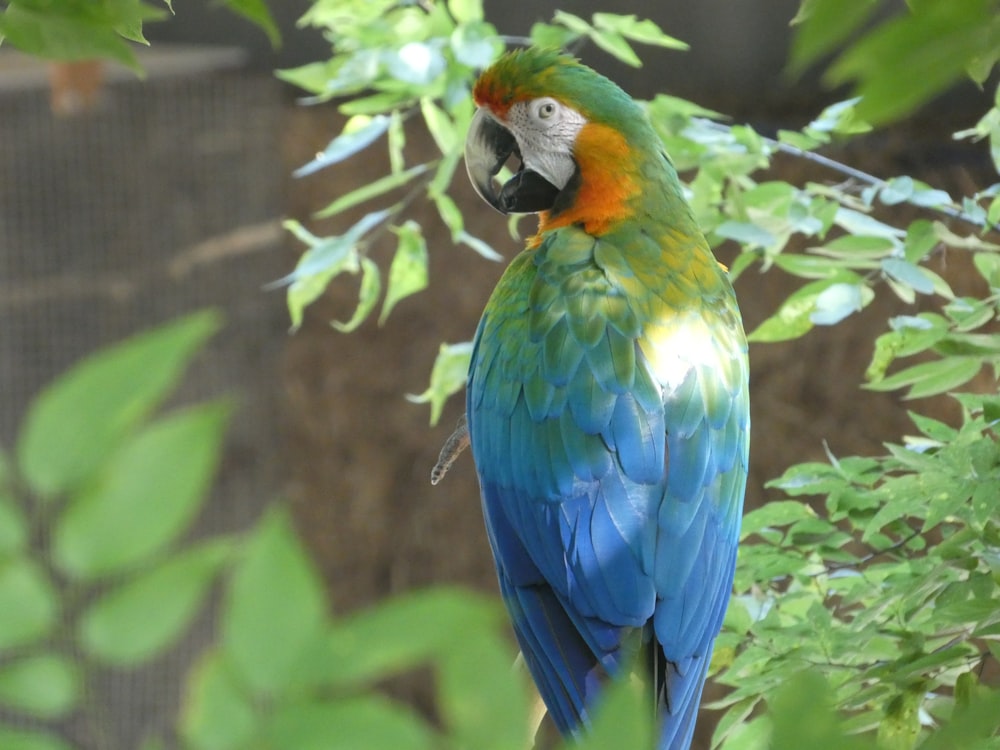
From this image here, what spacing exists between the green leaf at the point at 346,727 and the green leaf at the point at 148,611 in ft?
0.08

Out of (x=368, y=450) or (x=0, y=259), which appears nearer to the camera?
(x=0, y=259)

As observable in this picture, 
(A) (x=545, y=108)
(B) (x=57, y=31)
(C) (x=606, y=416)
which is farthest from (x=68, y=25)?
(A) (x=545, y=108)

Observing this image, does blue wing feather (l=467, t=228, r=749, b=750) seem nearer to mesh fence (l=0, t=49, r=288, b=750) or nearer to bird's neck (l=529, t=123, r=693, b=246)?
bird's neck (l=529, t=123, r=693, b=246)

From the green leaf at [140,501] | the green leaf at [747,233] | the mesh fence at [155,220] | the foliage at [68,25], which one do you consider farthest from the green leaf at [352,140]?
the mesh fence at [155,220]

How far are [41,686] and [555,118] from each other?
726mm

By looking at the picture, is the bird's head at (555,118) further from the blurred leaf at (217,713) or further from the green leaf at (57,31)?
the blurred leaf at (217,713)

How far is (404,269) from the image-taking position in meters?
1.02

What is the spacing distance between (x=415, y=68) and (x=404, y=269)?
18 cm

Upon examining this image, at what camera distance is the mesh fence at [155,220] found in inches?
83.0

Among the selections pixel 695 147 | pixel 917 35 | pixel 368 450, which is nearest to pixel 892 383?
pixel 695 147

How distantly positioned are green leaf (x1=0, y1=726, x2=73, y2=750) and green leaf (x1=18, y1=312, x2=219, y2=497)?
0.04 meters

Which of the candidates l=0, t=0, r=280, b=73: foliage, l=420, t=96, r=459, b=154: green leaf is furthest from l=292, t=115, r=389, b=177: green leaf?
l=0, t=0, r=280, b=73: foliage

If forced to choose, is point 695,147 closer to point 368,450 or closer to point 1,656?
point 1,656

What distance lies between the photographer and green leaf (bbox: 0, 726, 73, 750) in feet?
0.62
